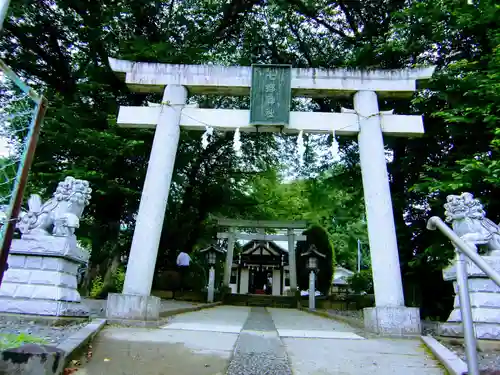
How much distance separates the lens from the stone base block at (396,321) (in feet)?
A: 16.9

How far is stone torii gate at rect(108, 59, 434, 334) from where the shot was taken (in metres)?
6.04

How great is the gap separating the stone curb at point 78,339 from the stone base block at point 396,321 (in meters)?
3.80

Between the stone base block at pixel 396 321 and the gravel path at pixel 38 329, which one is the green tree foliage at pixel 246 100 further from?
A: the gravel path at pixel 38 329

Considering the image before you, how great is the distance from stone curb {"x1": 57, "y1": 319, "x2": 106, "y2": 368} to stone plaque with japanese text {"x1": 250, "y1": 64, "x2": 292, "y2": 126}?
418 centimetres

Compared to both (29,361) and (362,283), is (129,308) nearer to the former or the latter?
(29,361)

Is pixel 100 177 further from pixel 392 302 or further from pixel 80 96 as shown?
pixel 392 302

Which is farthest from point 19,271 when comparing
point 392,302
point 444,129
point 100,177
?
point 444,129

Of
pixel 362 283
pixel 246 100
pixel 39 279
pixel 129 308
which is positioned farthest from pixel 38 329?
pixel 362 283

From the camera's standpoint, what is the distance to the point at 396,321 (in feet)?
17.1

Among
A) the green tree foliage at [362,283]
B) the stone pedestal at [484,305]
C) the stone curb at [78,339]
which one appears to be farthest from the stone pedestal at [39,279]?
the green tree foliage at [362,283]

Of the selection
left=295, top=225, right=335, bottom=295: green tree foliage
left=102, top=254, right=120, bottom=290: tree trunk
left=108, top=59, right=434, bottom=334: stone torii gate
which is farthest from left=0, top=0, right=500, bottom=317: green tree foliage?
left=295, top=225, right=335, bottom=295: green tree foliage

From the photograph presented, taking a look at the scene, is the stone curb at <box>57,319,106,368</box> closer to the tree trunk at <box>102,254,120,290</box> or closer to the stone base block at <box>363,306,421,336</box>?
the stone base block at <box>363,306,421,336</box>

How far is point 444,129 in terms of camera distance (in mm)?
8664

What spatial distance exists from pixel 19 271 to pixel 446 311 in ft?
31.8
